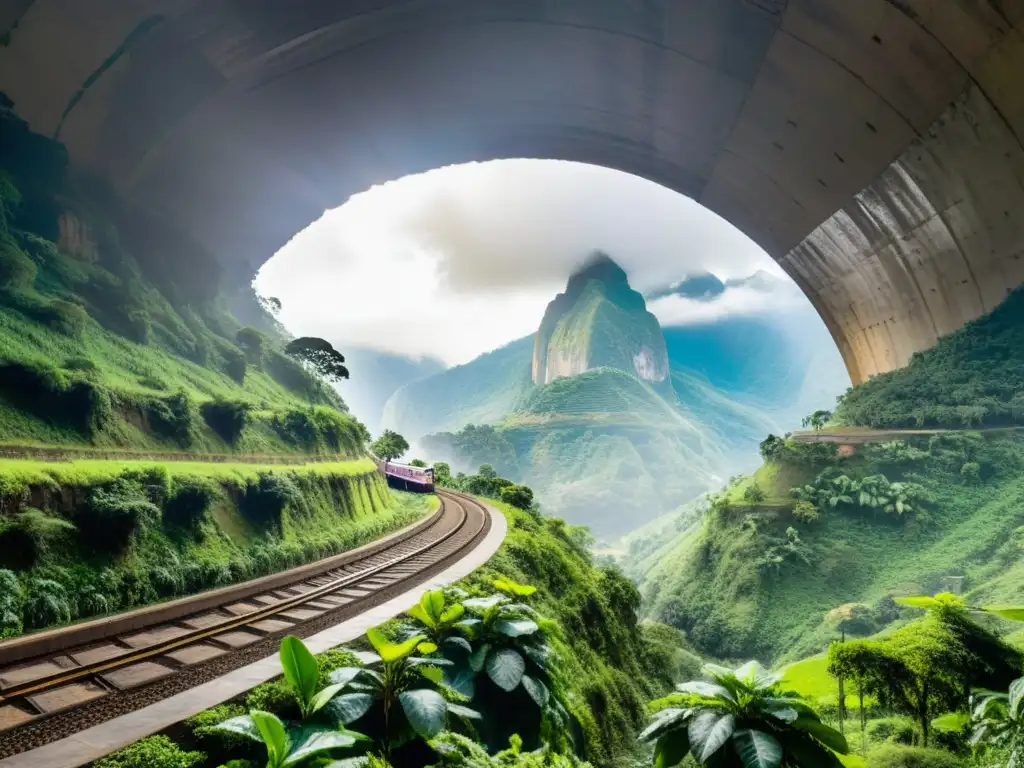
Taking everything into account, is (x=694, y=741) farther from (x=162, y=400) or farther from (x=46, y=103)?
(x=46, y=103)

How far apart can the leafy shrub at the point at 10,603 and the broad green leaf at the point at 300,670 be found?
4.53 metres

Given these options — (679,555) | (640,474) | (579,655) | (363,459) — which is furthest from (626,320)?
(579,655)

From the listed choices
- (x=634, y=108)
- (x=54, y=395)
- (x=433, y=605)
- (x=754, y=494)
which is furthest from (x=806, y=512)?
(x=54, y=395)

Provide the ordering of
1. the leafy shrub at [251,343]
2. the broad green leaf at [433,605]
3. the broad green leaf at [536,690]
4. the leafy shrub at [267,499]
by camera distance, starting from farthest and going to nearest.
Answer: the leafy shrub at [251,343], the leafy shrub at [267,499], the broad green leaf at [433,605], the broad green leaf at [536,690]

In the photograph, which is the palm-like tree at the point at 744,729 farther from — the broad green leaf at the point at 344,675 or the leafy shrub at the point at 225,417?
the leafy shrub at the point at 225,417

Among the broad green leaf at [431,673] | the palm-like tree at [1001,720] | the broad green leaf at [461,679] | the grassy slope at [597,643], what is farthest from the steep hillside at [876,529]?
the broad green leaf at [431,673]

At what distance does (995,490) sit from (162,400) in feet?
78.5

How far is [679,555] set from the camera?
1063 inches

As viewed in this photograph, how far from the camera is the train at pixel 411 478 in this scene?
2438cm

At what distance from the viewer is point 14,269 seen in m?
13.1

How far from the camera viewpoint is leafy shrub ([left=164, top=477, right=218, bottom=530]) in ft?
29.1

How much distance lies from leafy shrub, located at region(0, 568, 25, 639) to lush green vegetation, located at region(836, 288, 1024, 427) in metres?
22.7

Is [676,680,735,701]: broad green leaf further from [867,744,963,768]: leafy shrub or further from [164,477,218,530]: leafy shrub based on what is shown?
[164,477,218,530]: leafy shrub

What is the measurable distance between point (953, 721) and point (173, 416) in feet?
42.8
